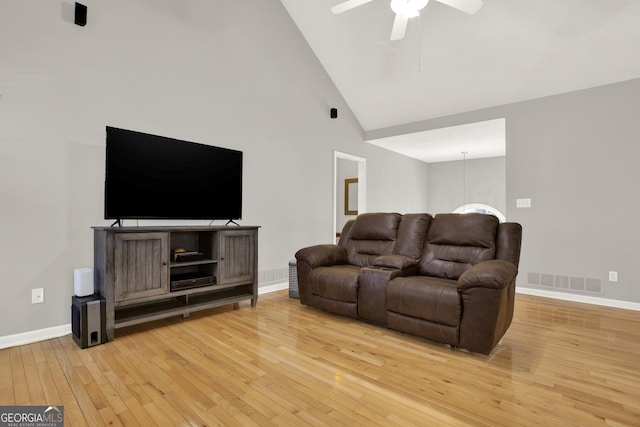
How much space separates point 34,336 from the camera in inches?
96.8

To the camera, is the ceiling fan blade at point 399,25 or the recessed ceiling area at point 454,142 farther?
the recessed ceiling area at point 454,142

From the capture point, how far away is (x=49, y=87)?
2.53m

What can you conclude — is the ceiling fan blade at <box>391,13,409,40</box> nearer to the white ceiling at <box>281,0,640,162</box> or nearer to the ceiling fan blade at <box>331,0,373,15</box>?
the ceiling fan blade at <box>331,0,373,15</box>

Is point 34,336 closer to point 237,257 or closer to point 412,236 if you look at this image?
point 237,257

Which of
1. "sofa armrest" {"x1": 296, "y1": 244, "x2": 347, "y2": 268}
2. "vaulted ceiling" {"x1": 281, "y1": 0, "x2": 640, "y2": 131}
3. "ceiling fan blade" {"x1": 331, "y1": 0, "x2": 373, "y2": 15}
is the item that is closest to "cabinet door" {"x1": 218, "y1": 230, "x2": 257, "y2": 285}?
"sofa armrest" {"x1": 296, "y1": 244, "x2": 347, "y2": 268}

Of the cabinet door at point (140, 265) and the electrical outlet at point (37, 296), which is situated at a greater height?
the cabinet door at point (140, 265)

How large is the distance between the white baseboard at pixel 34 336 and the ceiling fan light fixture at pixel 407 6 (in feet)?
12.8

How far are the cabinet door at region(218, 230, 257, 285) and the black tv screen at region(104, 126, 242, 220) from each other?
31cm

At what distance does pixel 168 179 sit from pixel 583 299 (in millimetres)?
4869

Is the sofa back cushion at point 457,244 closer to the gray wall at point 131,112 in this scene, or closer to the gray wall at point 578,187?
the gray wall at point 578,187

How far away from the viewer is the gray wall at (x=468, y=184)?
25.6 ft

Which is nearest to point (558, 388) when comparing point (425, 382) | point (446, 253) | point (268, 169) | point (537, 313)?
point (425, 382)

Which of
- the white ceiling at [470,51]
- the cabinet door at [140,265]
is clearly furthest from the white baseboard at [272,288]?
the white ceiling at [470,51]

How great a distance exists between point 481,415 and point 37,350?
296 cm
